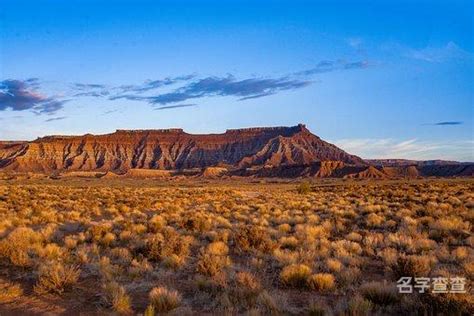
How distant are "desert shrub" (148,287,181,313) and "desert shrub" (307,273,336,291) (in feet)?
7.96

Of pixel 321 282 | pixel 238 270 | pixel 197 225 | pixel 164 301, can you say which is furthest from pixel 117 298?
pixel 197 225

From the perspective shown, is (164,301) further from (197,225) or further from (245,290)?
(197,225)

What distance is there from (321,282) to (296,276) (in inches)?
23.0

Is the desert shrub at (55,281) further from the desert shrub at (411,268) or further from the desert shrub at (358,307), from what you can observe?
the desert shrub at (411,268)

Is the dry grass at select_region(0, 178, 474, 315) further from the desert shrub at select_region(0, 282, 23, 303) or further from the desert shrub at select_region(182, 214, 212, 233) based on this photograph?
the desert shrub at select_region(182, 214, 212, 233)

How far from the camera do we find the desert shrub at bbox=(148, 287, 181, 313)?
725 centimetres

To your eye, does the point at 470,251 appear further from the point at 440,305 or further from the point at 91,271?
the point at 91,271

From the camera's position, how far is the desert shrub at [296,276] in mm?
8539

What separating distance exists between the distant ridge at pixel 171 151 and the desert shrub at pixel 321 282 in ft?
412

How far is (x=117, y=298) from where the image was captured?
737 centimetres

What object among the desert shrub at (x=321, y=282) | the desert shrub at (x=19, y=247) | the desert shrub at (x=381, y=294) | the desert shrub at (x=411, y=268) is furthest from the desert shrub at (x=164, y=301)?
the desert shrub at (x=19, y=247)

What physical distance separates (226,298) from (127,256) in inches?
172

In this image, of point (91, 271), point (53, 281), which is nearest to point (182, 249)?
point (91, 271)

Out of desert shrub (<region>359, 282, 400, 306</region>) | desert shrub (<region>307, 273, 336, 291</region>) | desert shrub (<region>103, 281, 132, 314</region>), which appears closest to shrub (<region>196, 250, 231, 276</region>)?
desert shrub (<region>103, 281, 132, 314</region>)
